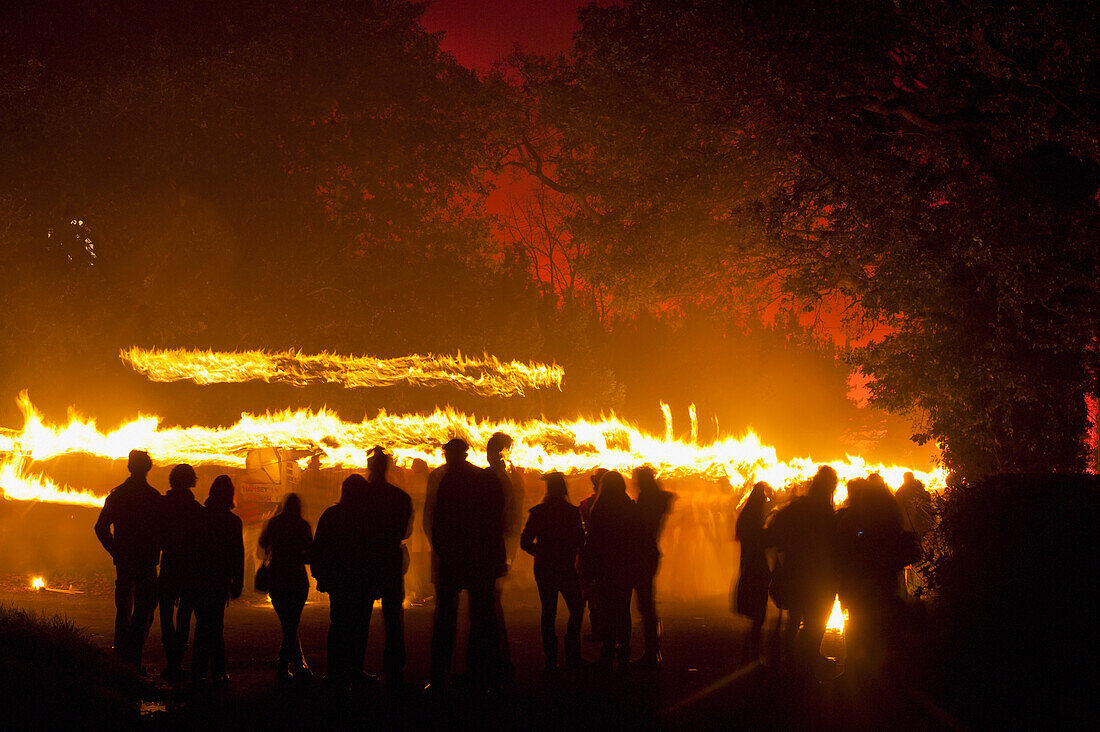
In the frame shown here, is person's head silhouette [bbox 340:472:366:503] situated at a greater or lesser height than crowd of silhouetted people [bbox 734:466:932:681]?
greater

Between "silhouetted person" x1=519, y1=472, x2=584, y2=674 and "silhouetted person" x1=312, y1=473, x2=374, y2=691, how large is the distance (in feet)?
6.10

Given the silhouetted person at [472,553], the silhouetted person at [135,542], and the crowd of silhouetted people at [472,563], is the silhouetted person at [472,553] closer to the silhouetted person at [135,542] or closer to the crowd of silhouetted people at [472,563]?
the crowd of silhouetted people at [472,563]

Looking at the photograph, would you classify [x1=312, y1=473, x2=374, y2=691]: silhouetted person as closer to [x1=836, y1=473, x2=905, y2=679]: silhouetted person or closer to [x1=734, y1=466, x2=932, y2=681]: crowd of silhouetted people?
[x1=734, y1=466, x2=932, y2=681]: crowd of silhouetted people

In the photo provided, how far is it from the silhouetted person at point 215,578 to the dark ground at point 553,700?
28 centimetres

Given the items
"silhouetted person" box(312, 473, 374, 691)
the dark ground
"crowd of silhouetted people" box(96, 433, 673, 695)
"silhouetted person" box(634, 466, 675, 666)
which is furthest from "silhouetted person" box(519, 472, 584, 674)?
"silhouetted person" box(312, 473, 374, 691)

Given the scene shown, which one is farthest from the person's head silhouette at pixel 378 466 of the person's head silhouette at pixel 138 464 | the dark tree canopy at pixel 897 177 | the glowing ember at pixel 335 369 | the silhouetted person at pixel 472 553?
the glowing ember at pixel 335 369

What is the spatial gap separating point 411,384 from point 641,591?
20.0 m

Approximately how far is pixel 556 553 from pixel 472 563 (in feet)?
5.58

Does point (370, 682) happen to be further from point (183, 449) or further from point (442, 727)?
point (183, 449)

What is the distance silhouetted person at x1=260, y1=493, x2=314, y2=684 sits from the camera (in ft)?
25.8

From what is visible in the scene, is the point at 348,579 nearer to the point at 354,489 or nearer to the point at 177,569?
the point at 354,489

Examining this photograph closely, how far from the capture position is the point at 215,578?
25.6 ft

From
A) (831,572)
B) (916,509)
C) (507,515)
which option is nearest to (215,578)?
(507,515)

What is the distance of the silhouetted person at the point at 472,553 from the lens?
7184 mm
